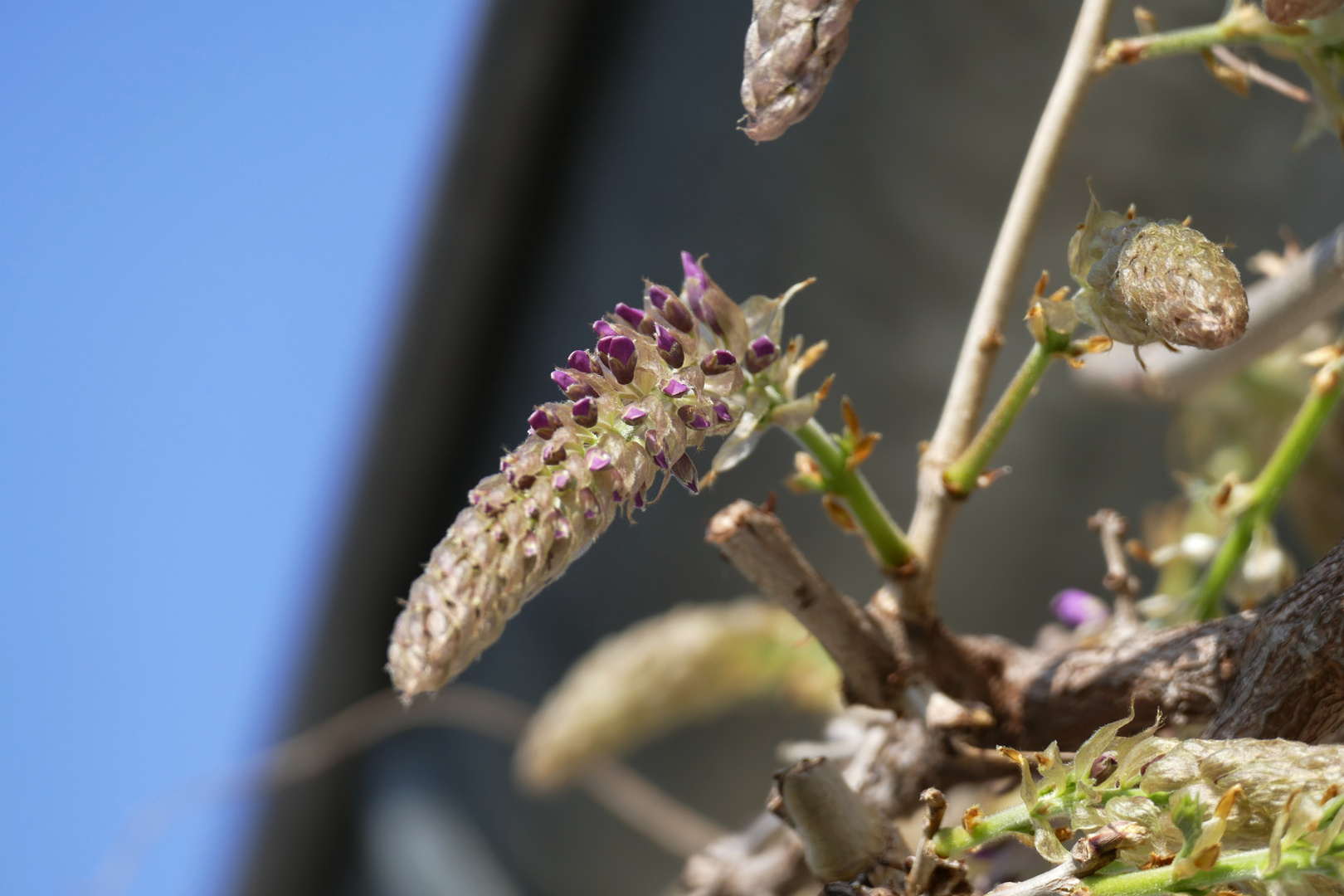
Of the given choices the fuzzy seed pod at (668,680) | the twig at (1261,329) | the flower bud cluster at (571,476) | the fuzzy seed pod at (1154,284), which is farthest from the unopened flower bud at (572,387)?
the fuzzy seed pod at (668,680)

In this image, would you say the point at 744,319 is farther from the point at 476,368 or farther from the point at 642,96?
the point at 476,368

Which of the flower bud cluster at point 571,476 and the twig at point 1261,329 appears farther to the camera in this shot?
the twig at point 1261,329

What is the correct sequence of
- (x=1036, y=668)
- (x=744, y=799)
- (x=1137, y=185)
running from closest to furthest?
1. (x=1036, y=668)
2. (x=1137, y=185)
3. (x=744, y=799)

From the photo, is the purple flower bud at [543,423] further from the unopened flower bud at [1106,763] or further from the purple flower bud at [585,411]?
the unopened flower bud at [1106,763]

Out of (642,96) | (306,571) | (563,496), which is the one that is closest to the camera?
(563,496)

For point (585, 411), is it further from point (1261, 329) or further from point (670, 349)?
point (1261, 329)

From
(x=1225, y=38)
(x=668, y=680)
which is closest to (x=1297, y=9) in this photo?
(x=1225, y=38)

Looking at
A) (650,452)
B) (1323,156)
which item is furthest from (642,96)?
(650,452)

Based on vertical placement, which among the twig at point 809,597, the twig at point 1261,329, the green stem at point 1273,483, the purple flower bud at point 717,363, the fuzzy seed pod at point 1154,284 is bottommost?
the green stem at point 1273,483
